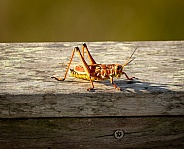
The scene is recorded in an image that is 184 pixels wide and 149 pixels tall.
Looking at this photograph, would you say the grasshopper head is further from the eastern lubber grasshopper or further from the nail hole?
the nail hole

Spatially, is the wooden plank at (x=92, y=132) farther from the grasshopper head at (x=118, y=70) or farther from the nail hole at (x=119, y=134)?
the grasshopper head at (x=118, y=70)

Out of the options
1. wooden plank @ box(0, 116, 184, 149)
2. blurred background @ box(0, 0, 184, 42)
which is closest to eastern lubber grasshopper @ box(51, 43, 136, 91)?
wooden plank @ box(0, 116, 184, 149)

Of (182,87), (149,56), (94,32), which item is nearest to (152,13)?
(94,32)

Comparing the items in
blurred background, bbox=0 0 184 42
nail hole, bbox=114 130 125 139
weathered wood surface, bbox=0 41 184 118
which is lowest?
nail hole, bbox=114 130 125 139

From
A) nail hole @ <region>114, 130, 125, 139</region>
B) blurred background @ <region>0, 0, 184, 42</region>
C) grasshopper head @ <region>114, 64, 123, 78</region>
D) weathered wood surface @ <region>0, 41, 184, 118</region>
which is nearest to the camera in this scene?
weathered wood surface @ <region>0, 41, 184, 118</region>

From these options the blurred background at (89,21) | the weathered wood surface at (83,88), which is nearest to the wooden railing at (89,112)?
the weathered wood surface at (83,88)

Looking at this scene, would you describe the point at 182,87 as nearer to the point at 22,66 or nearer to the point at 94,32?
the point at 22,66
